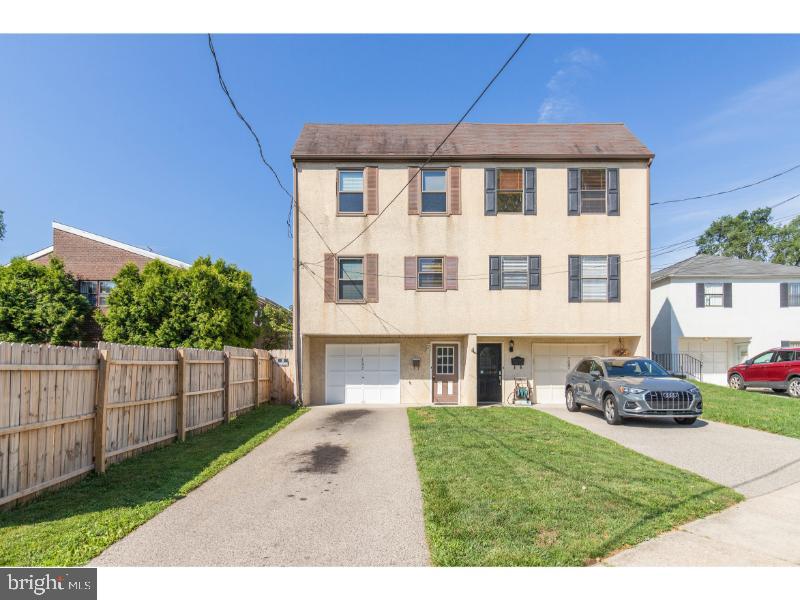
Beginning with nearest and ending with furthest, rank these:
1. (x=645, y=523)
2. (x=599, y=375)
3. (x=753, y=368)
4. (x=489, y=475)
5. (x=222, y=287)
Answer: (x=645, y=523), (x=489, y=475), (x=599, y=375), (x=753, y=368), (x=222, y=287)

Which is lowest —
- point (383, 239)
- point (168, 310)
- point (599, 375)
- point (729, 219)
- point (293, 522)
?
point (293, 522)

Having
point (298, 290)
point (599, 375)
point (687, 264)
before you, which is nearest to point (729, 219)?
point (687, 264)

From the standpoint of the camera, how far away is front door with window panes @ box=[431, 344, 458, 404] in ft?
44.4

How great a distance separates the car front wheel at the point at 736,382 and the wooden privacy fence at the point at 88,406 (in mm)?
17389

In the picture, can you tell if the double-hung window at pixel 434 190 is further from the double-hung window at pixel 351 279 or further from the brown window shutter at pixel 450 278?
the double-hung window at pixel 351 279

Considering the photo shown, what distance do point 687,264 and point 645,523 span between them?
19195 millimetres

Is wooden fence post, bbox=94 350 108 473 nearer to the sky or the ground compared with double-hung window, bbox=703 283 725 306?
nearer to the ground

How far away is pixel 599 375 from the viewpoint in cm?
1005

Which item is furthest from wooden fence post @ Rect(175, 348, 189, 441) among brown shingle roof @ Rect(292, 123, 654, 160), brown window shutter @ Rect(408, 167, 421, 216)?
brown window shutter @ Rect(408, 167, 421, 216)

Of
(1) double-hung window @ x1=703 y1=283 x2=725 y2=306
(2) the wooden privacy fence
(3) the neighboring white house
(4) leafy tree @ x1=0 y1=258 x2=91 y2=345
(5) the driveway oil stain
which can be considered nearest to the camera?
(2) the wooden privacy fence

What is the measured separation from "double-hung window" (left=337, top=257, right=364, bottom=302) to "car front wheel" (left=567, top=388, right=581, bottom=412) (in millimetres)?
6806

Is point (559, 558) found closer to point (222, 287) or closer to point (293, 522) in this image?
point (293, 522)

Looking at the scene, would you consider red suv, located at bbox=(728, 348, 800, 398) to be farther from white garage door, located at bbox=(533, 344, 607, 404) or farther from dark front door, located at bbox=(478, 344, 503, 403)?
dark front door, located at bbox=(478, 344, 503, 403)

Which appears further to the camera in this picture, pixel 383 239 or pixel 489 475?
pixel 383 239
